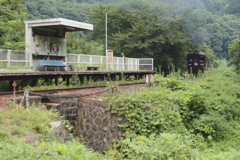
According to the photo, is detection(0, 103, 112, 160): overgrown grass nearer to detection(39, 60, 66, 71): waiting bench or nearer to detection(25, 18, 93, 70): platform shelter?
detection(39, 60, 66, 71): waiting bench

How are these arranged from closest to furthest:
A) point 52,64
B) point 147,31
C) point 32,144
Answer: point 32,144, point 52,64, point 147,31

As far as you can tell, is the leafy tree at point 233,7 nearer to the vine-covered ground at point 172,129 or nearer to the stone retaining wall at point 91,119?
the vine-covered ground at point 172,129

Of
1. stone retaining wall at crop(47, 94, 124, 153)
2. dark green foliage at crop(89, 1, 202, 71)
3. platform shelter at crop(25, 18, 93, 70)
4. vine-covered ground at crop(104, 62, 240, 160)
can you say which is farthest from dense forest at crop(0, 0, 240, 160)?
platform shelter at crop(25, 18, 93, 70)

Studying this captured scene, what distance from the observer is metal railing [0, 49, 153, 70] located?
541 inches

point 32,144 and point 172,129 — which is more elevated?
point 32,144

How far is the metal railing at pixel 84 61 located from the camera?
13742 millimetres

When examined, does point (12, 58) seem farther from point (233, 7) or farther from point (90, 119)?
point (233, 7)

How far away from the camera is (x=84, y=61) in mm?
19172

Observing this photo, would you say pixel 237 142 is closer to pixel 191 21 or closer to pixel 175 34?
pixel 175 34

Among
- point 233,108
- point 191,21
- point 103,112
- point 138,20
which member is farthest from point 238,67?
point 103,112

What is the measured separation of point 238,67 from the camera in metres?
35.0

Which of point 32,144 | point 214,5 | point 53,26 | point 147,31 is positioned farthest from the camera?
point 214,5

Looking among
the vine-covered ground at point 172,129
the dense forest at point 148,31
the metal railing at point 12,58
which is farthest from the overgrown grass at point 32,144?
the dense forest at point 148,31

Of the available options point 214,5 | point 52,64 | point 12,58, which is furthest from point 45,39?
point 214,5
